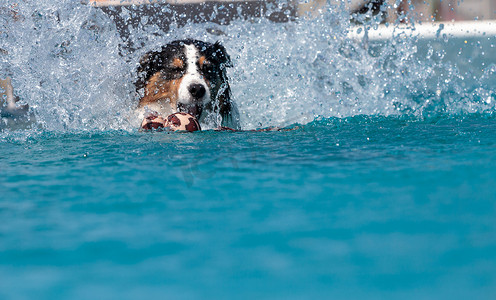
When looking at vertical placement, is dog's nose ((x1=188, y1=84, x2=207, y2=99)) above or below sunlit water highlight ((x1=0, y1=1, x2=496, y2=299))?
above

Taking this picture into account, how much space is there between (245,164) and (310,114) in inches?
81.1

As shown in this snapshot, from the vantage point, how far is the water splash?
423cm

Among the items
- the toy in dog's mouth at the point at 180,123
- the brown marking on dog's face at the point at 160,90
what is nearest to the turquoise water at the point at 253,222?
the toy in dog's mouth at the point at 180,123

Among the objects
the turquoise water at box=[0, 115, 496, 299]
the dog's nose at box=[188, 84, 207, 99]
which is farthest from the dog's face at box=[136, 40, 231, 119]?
the turquoise water at box=[0, 115, 496, 299]

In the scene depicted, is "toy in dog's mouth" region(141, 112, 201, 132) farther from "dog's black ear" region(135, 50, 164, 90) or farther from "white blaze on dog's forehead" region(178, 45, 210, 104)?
"dog's black ear" region(135, 50, 164, 90)

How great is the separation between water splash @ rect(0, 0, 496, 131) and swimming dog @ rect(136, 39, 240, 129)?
0.23m

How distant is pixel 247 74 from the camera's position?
486 centimetres

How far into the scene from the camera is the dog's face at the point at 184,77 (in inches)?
146

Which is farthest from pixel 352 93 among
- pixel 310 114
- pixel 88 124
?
pixel 88 124

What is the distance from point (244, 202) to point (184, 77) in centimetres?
225

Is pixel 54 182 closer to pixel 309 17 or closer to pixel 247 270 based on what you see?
pixel 247 270

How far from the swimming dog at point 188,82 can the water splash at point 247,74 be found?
23cm

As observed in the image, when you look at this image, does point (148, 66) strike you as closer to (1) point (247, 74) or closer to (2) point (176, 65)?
(2) point (176, 65)

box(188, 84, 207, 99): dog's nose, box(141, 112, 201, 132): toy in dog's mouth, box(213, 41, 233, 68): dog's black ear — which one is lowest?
box(141, 112, 201, 132): toy in dog's mouth
